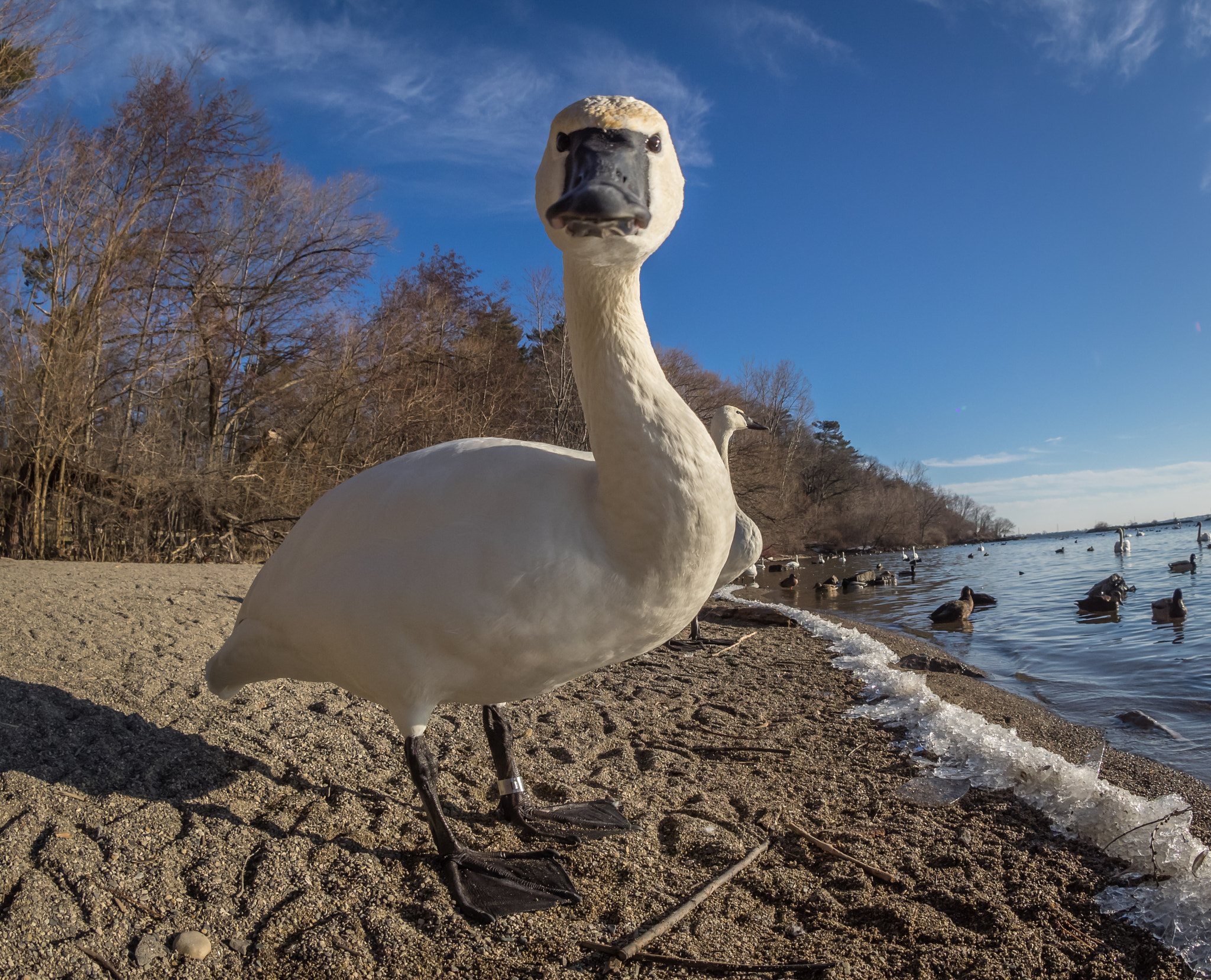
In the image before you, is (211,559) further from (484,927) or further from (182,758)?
(484,927)

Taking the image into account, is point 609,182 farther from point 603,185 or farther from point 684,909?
point 684,909

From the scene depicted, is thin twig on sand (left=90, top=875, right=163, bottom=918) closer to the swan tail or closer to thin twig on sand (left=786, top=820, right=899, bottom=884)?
the swan tail

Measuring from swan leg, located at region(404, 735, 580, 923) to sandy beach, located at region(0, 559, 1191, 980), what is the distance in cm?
6

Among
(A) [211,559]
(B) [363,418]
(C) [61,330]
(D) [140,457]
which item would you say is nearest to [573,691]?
(A) [211,559]

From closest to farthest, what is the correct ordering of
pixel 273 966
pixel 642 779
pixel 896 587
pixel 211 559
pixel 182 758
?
pixel 273 966 → pixel 182 758 → pixel 642 779 → pixel 211 559 → pixel 896 587

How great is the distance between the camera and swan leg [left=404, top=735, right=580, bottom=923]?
217 centimetres

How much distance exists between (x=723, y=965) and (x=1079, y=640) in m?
10.4

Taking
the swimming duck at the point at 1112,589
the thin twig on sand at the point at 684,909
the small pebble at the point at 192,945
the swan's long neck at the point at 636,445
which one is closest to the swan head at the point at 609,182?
the swan's long neck at the point at 636,445

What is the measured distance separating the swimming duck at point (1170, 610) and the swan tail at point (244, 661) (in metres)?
14.1

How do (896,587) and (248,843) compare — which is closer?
(248,843)

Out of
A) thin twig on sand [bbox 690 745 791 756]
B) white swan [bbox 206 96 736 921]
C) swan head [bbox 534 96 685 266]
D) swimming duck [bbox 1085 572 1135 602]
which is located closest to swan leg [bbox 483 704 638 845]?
white swan [bbox 206 96 736 921]

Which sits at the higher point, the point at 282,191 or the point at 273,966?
the point at 282,191

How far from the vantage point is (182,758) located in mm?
2822

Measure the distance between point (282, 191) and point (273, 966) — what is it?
2056 centimetres
